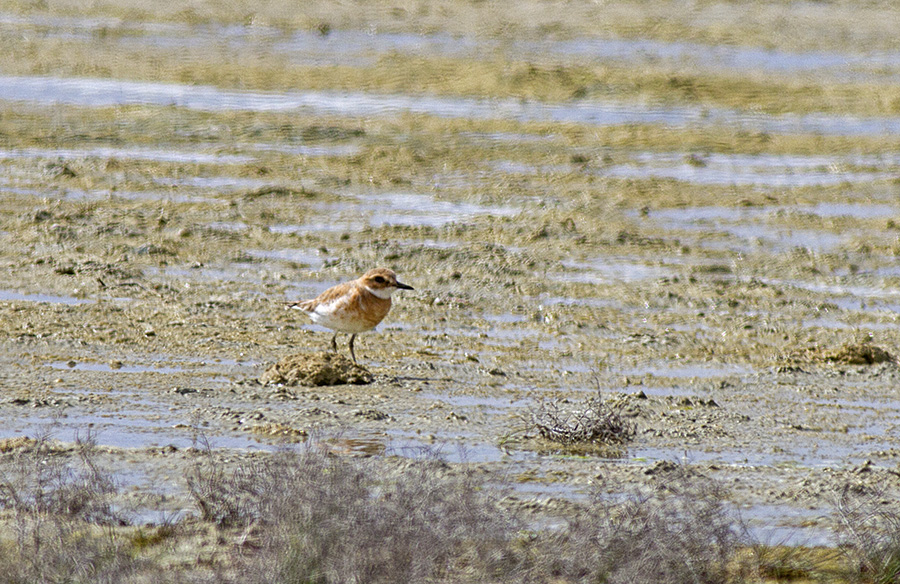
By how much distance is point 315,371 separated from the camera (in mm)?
8812

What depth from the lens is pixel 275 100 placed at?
60.3 feet

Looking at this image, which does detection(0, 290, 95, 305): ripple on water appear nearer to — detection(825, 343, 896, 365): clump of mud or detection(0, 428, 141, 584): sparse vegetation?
detection(0, 428, 141, 584): sparse vegetation

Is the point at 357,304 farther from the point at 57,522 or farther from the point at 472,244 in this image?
the point at 57,522

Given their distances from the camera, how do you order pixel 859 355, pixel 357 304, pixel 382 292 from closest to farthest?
pixel 357 304
pixel 382 292
pixel 859 355

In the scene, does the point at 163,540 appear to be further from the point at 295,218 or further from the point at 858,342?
the point at 295,218

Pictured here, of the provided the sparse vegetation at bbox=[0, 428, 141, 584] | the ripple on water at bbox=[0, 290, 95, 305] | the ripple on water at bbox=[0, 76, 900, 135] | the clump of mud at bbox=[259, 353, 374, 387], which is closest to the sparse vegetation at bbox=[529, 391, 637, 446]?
the clump of mud at bbox=[259, 353, 374, 387]

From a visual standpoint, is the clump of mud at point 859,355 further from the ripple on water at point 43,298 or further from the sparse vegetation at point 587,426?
the ripple on water at point 43,298

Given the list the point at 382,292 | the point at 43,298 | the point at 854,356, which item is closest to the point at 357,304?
the point at 382,292

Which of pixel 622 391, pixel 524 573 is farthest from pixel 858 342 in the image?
pixel 524 573

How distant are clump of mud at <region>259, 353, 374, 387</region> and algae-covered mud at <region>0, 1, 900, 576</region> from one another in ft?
0.21

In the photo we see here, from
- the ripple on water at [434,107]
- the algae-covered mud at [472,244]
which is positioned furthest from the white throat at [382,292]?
the ripple on water at [434,107]

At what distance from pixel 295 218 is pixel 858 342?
18.4 feet

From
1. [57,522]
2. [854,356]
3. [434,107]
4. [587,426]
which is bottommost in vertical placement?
[854,356]

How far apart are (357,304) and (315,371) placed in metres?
0.67
